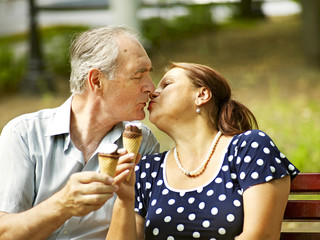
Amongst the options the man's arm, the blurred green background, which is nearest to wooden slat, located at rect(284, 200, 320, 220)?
the man's arm

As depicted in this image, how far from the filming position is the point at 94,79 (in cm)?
333

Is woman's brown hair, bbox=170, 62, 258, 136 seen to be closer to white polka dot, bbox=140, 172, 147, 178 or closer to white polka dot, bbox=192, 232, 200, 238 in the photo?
white polka dot, bbox=140, 172, 147, 178

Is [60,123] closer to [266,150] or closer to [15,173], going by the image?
[15,173]

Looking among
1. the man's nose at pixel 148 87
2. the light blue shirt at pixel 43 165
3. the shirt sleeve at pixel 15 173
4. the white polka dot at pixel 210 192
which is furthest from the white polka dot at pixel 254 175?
the shirt sleeve at pixel 15 173

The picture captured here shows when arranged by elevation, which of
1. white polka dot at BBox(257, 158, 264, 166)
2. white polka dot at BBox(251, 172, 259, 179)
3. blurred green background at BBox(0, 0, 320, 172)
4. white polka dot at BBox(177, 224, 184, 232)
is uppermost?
white polka dot at BBox(257, 158, 264, 166)

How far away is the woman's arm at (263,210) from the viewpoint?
2.90 m

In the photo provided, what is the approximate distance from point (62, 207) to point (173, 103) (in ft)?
2.71

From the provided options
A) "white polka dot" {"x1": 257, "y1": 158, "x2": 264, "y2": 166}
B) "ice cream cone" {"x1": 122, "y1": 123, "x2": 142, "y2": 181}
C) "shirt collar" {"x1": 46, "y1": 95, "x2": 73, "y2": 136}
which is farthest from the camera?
"shirt collar" {"x1": 46, "y1": 95, "x2": 73, "y2": 136}

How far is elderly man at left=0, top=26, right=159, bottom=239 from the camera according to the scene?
10.7 feet

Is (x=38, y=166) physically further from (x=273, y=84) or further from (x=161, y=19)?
(x=161, y=19)

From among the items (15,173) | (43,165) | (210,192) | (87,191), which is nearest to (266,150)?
(210,192)

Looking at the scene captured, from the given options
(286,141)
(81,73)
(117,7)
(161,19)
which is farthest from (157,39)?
(81,73)

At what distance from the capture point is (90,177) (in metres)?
Answer: 2.61

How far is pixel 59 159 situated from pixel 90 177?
79cm
